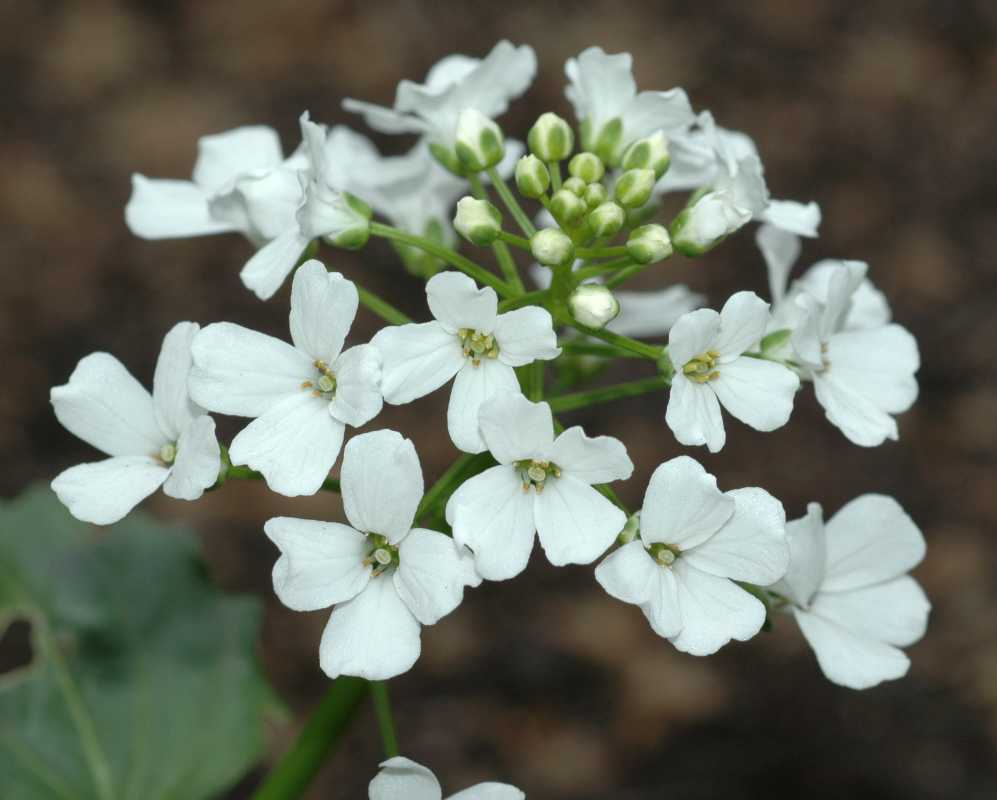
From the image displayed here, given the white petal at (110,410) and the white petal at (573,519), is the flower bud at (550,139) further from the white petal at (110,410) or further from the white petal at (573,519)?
the white petal at (110,410)

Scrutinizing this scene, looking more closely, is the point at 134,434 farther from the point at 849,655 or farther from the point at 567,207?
the point at 849,655

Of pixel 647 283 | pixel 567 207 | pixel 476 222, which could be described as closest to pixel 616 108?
pixel 567 207

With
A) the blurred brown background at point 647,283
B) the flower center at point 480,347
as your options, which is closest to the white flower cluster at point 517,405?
the flower center at point 480,347

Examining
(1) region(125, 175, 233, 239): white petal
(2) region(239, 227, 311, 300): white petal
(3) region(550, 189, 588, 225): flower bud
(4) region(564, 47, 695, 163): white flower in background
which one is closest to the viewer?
(2) region(239, 227, 311, 300): white petal

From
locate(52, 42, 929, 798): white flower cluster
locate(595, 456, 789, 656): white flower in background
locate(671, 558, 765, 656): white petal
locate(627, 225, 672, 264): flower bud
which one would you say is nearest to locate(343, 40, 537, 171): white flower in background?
locate(52, 42, 929, 798): white flower cluster

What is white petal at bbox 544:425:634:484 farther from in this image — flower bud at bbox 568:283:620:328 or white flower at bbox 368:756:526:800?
white flower at bbox 368:756:526:800
